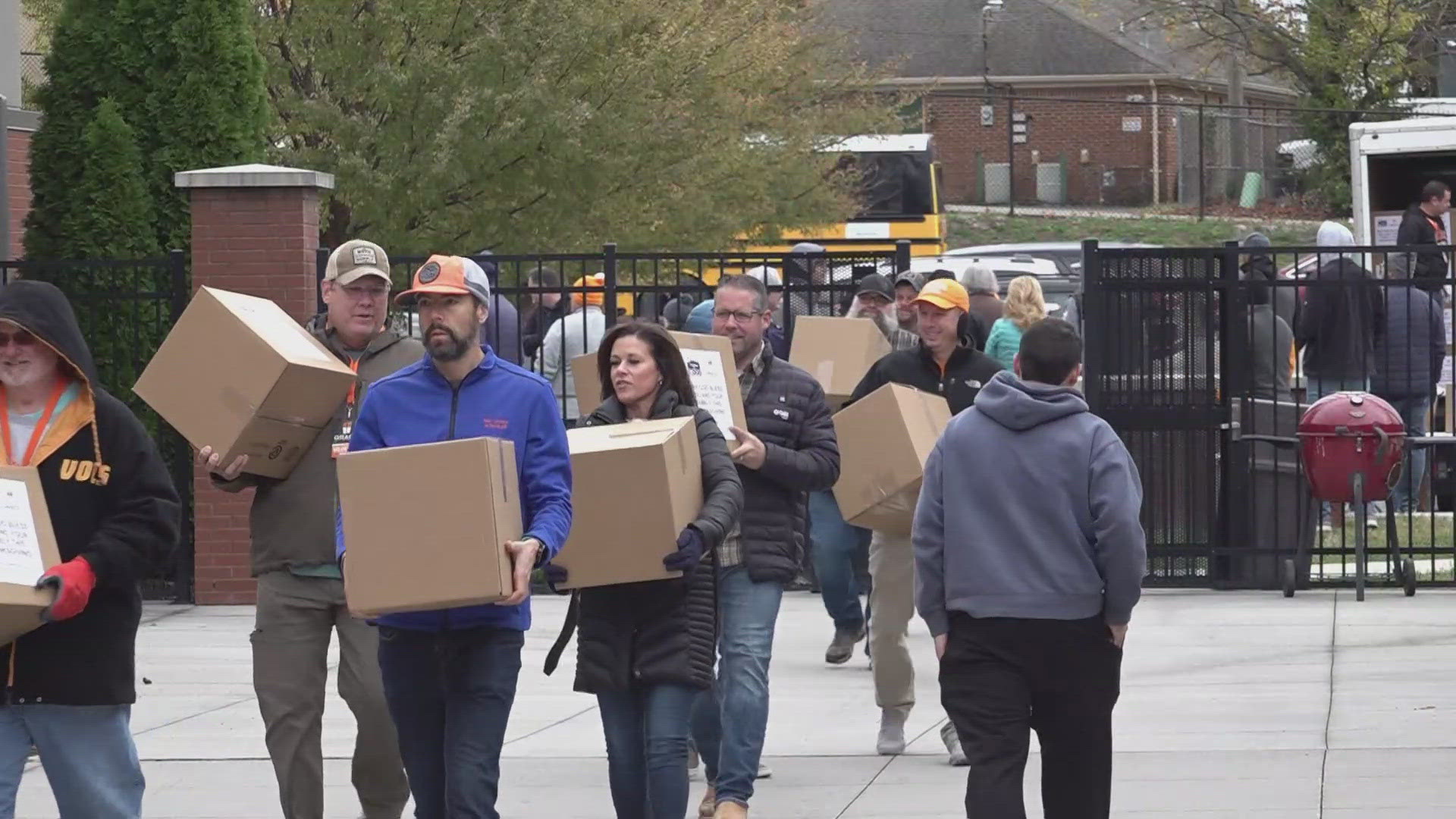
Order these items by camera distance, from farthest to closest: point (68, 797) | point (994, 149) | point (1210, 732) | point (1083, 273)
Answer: point (994, 149) < point (1083, 273) < point (1210, 732) < point (68, 797)

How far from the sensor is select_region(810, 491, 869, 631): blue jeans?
1044cm

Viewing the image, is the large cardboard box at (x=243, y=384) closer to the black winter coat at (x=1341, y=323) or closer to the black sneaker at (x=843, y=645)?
the black sneaker at (x=843, y=645)

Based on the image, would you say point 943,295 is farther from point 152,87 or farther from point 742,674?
point 152,87

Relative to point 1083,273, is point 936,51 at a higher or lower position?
higher

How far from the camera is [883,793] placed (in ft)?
26.3

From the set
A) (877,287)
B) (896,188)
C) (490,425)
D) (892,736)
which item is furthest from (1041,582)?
(896,188)

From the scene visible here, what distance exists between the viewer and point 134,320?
42.9ft

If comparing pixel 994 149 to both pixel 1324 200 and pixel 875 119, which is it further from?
pixel 875 119

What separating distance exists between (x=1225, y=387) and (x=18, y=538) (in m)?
9.18

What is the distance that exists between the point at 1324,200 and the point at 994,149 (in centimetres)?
1149

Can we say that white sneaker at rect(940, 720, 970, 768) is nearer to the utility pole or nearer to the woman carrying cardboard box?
the woman carrying cardboard box

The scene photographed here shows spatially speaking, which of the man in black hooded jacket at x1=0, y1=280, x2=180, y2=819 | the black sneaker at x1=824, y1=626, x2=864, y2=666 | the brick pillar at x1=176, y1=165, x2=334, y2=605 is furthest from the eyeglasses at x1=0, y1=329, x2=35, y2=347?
the brick pillar at x1=176, y1=165, x2=334, y2=605

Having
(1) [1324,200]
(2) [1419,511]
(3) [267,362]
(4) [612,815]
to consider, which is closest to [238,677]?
(4) [612,815]

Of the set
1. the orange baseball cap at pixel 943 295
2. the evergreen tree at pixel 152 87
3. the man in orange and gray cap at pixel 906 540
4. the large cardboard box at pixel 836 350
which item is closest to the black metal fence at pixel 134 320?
the evergreen tree at pixel 152 87
